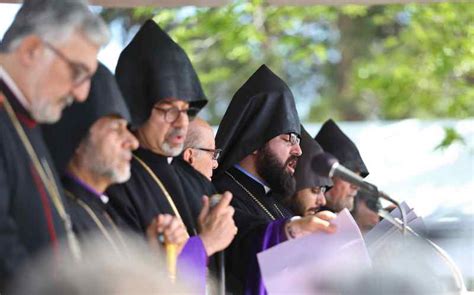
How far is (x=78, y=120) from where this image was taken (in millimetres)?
5457

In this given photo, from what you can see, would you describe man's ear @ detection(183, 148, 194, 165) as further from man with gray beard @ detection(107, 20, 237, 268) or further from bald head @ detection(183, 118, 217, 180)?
man with gray beard @ detection(107, 20, 237, 268)

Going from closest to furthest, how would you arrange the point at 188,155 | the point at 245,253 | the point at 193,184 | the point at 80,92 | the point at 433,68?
the point at 80,92
the point at 193,184
the point at 245,253
the point at 188,155
the point at 433,68

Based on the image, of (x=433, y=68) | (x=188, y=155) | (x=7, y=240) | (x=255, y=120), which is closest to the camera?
(x=7, y=240)

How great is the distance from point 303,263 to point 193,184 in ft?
2.54

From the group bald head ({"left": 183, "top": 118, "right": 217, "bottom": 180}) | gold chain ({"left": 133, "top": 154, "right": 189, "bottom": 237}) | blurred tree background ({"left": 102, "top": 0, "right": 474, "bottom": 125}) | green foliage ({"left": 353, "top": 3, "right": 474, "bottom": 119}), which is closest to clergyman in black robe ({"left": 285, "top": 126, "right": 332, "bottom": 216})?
bald head ({"left": 183, "top": 118, "right": 217, "bottom": 180})

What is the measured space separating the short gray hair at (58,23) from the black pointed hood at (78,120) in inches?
14.2

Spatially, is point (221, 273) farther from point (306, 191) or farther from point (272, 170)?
point (306, 191)

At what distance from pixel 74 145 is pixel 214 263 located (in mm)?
1543


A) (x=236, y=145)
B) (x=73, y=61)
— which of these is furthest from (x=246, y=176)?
(x=73, y=61)

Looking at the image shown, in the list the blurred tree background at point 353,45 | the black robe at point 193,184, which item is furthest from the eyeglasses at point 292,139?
the blurred tree background at point 353,45

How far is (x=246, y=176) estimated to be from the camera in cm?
790

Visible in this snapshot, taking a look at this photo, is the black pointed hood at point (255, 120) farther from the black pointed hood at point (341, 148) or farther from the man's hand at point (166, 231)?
the man's hand at point (166, 231)

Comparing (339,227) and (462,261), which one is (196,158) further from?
(462,261)

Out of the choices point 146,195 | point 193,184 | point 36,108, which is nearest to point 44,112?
point 36,108
